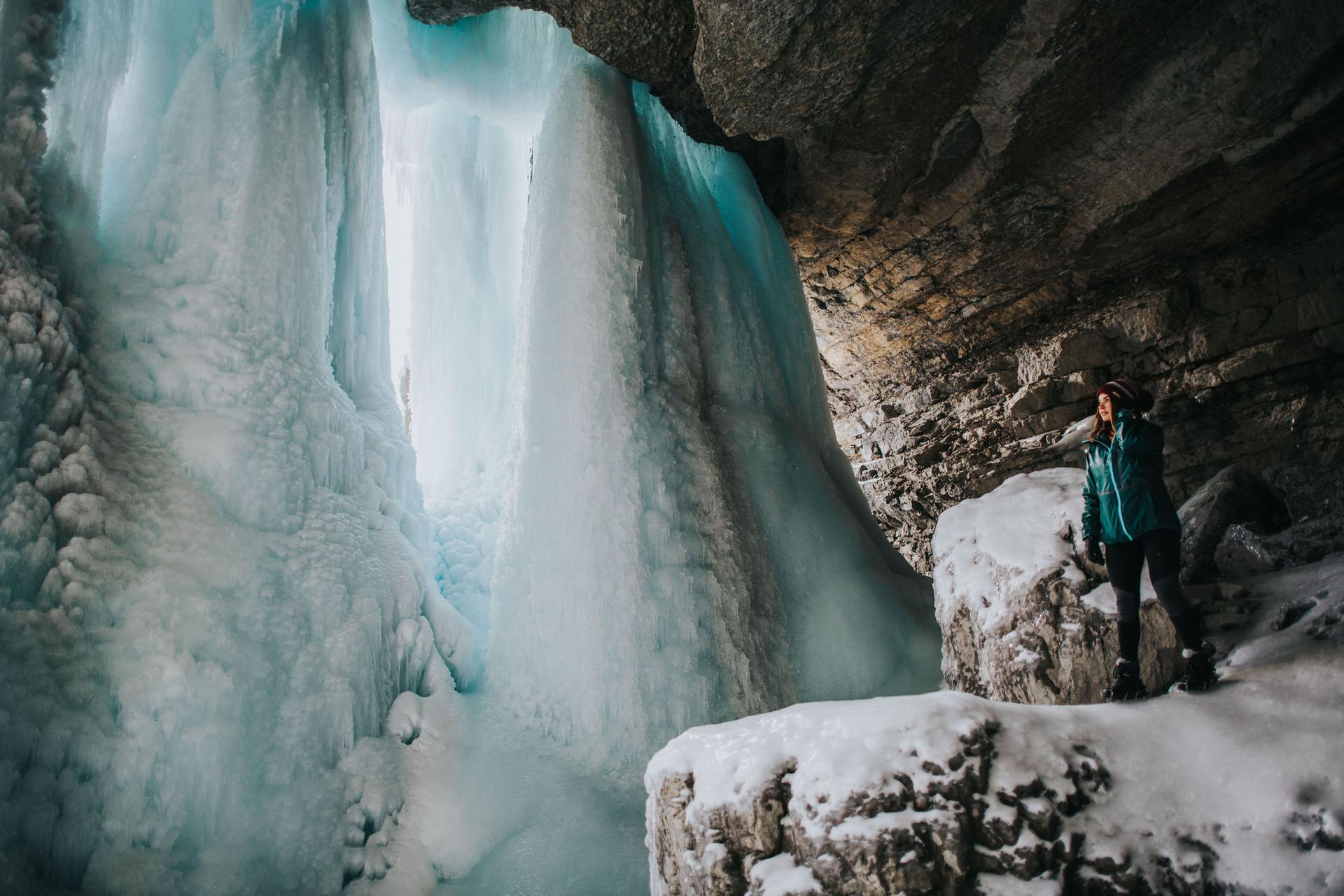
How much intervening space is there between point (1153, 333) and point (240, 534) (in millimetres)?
7785

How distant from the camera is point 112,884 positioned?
7.68 ft

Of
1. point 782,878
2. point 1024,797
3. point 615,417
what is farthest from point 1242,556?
point 615,417

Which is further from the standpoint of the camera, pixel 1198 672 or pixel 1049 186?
pixel 1049 186

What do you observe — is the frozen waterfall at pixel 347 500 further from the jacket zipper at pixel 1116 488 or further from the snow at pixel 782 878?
the jacket zipper at pixel 1116 488

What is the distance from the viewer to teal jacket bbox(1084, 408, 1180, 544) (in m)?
2.27

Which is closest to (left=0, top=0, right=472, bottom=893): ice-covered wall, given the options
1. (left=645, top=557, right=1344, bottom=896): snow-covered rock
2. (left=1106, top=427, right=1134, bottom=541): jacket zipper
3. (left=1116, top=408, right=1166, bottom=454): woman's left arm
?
(left=645, top=557, right=1344, bottom=896): snow-covered rock

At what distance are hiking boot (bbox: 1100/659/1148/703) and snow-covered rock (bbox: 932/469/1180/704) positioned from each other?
170 mm

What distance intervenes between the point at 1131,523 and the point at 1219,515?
1.85 m

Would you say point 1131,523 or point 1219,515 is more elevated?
point 1131,523

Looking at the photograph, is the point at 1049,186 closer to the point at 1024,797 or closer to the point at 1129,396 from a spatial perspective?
the point at 1129,396

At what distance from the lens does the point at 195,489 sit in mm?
3195

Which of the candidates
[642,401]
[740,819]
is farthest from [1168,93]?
[740,819]

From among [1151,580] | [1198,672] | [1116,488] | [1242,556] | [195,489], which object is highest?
[195,489]

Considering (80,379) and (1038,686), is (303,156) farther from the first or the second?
(1038,686)
